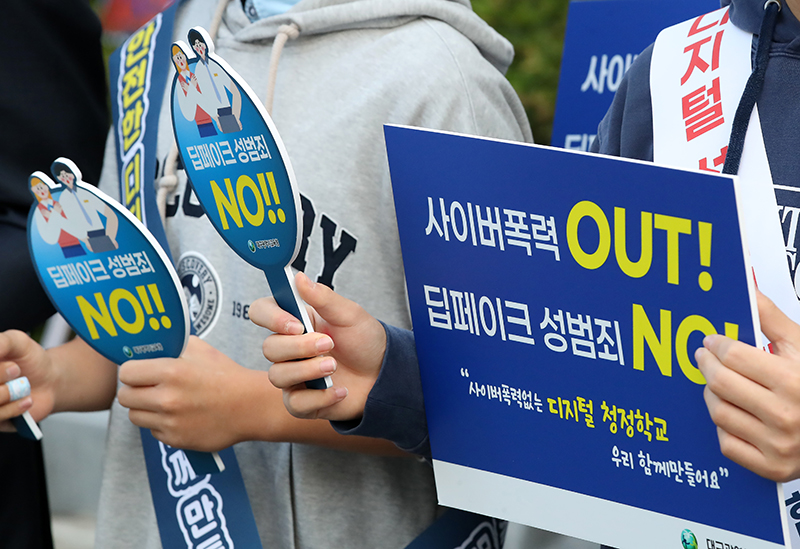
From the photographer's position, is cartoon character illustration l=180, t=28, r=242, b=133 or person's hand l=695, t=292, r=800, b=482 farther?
cartoon character illustration l=180, t=28, r=242, b=133

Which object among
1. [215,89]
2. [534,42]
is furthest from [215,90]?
[534,42]

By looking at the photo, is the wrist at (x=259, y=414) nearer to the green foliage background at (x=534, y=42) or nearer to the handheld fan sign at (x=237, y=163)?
the handheld fan sign at (x=237, y=163)

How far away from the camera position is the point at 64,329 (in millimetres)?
2928

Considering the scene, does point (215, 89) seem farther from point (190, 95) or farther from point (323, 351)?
point (323, 351)

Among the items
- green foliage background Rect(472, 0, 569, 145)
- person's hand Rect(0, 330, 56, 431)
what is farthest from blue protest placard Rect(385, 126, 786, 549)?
green foliage background Rect(472, 0, 569, 145)

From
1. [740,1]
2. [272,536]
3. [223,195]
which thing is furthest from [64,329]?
[740,1]

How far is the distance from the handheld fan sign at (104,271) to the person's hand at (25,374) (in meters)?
0.16

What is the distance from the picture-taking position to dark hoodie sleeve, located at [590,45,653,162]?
103 cm

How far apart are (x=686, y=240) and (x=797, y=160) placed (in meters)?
0.24

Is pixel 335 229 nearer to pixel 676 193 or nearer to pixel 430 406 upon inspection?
pixel 430 406

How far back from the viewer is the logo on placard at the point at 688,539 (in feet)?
2.69

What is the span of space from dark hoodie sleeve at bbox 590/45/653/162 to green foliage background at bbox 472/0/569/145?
7.88 feet

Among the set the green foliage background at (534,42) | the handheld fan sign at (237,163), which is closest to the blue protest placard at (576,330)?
the handheld fan sign at (237,163)

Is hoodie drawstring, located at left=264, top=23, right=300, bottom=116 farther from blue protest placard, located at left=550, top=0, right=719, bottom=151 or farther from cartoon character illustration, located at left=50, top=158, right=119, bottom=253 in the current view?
blue protest placard, located at left=550, top=0, right=719, bottom=151
